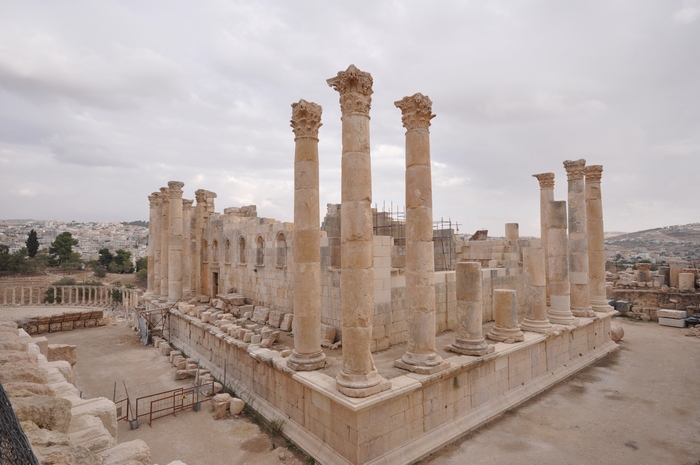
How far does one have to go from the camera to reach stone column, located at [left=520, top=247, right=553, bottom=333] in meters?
12.2

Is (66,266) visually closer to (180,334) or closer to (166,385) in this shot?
(180,334)

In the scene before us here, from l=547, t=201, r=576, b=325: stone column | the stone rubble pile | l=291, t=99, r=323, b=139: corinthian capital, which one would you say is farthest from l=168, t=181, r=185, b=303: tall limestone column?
l=547, t=201, r=576, b=325: stone column

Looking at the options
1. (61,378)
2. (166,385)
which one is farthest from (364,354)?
(166,385)

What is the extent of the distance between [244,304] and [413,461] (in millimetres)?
11300

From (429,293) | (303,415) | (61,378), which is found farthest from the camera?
(429,293)

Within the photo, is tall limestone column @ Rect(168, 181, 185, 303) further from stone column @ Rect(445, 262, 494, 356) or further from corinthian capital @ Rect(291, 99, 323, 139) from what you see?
stone column @ Rect(445, 262, 494, 356)

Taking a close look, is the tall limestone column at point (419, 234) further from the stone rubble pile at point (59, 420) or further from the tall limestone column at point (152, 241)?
the tall limestone column at point (152, 241)

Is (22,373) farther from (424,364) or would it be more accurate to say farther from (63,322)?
(63,322)

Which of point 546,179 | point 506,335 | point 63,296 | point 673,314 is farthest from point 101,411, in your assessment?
point 63,296

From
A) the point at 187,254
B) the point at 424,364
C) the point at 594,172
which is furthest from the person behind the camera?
the point at 187,254

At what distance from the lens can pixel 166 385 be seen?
12.0 meters

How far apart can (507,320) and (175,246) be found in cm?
1599

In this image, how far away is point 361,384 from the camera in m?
7.20

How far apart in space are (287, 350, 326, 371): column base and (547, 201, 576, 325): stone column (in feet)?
30.6
